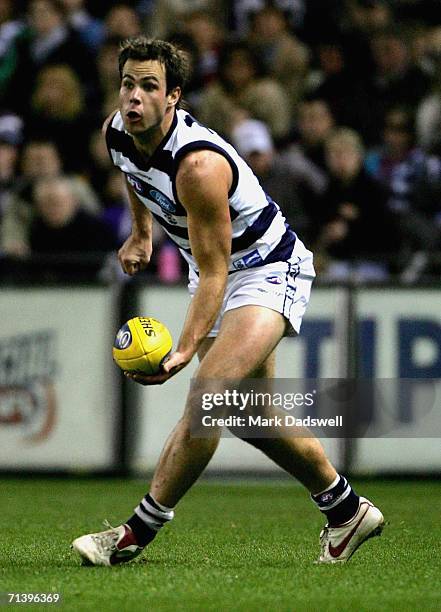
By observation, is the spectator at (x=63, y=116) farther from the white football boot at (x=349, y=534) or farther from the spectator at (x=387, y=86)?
the white football boot at (x=349, y=534)

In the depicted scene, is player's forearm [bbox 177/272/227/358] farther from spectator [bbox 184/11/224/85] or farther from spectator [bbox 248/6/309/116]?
spectator [bbox 184/11/224/85]

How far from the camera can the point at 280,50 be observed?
14.3 m

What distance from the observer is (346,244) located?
12.3 meters

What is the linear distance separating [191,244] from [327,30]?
30.4ft

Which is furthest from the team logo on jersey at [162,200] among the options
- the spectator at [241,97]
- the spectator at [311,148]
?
the spectator at [241,97]

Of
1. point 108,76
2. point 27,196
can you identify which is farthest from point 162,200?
point 108,76

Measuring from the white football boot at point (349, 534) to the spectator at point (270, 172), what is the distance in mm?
5560

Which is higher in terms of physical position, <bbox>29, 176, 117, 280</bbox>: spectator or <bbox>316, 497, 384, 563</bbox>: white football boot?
<bbox>316, 497, 384, 563</bbox>: white football boot

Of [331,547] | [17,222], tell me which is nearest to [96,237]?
[17,222]

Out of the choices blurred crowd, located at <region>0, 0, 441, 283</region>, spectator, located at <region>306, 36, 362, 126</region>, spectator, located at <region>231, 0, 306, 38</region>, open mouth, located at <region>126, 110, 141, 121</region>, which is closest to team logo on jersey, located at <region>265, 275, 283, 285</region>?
open mouth, located at <region>126, 110, 141, 121</region>

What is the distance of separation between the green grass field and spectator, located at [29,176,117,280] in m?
2.35

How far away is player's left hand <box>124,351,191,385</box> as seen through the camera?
19.3 ft

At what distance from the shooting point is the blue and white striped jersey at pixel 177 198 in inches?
243

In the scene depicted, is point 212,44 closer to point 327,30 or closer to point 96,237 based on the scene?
point 327,30
